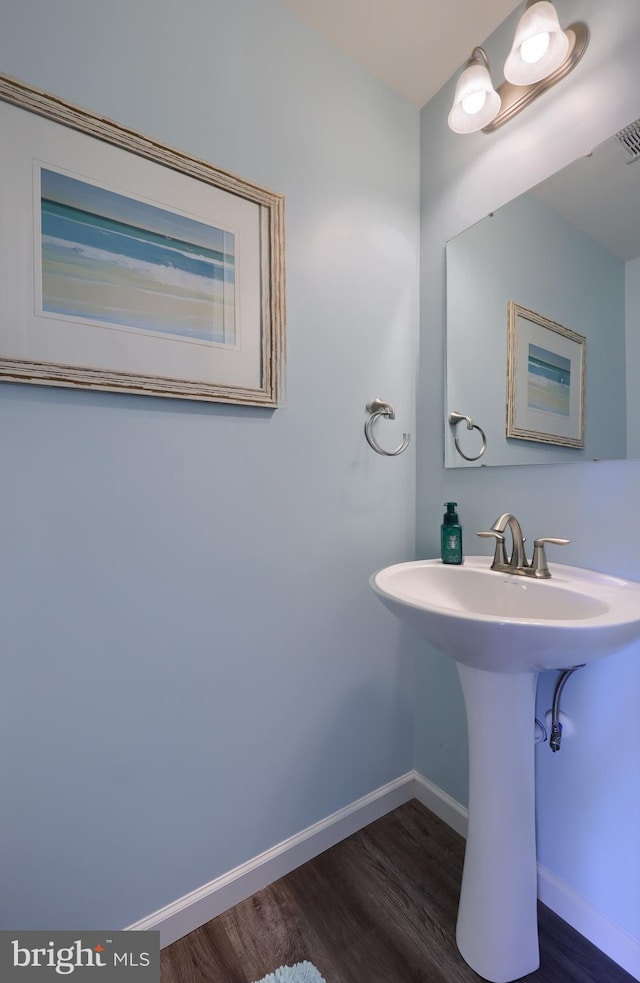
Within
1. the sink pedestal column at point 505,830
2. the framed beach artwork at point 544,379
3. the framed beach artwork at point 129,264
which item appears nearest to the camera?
the framed beach artwork at point 129,264

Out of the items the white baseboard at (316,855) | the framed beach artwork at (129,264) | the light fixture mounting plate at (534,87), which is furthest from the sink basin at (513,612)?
the light fixture mounting plate at (534,87)

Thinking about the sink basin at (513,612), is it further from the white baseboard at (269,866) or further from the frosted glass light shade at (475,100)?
the frosted glass light shade at (475,100)

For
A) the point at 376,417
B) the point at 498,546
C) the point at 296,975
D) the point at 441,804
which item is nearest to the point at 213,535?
the point at 376,417

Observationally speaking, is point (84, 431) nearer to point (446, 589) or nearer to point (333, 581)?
point (333, 581)

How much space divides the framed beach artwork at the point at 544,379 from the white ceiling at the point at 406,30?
80 cm

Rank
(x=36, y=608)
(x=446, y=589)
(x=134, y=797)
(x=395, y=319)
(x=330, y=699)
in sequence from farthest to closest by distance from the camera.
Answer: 1. (x=395, y=319)
2. (x=330, y=699)
3. (x=446, y=589)
4. (x=134, y=797)
5. (x=36, y=608)

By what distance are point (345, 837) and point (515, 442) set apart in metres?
1.32

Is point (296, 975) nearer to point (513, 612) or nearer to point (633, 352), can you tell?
point (513, 612)

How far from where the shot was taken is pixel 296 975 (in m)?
0.95

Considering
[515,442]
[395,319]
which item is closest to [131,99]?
[395,319]

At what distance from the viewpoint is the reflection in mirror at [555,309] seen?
3.17 ft

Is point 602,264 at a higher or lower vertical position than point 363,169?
lower

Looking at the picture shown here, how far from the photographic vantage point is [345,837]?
4.44 feet

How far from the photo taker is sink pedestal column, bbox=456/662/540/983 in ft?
3.12
